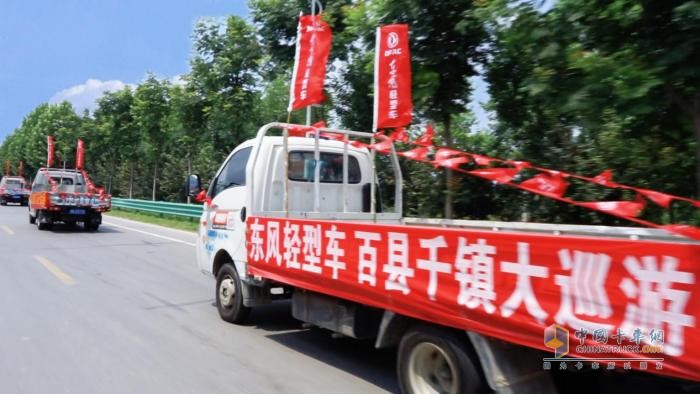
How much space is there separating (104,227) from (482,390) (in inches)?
707

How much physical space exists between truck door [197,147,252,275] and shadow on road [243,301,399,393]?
→ 87 centimetres

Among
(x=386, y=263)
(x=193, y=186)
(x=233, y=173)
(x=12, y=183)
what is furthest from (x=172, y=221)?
(x=12, y=183)

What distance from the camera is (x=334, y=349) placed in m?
5.50

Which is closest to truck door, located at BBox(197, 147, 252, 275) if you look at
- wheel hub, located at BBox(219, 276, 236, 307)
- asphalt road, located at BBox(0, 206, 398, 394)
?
wheel hub, located at BBox(219, 276, 236, 307)

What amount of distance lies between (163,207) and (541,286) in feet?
69.9

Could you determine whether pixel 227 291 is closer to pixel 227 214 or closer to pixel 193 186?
pixel 227 214

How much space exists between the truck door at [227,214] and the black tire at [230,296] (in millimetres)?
222

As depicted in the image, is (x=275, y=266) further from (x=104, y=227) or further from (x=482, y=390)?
(x=104, y=227)

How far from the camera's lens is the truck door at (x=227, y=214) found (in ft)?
20.0

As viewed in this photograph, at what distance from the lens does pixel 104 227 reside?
1886 centimetres

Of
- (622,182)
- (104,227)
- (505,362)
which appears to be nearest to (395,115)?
(622,182)

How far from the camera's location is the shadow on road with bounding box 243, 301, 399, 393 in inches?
188

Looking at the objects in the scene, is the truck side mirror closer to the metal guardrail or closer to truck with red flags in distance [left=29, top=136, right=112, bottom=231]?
the metal guardrail

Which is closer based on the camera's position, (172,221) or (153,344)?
(153,344)
